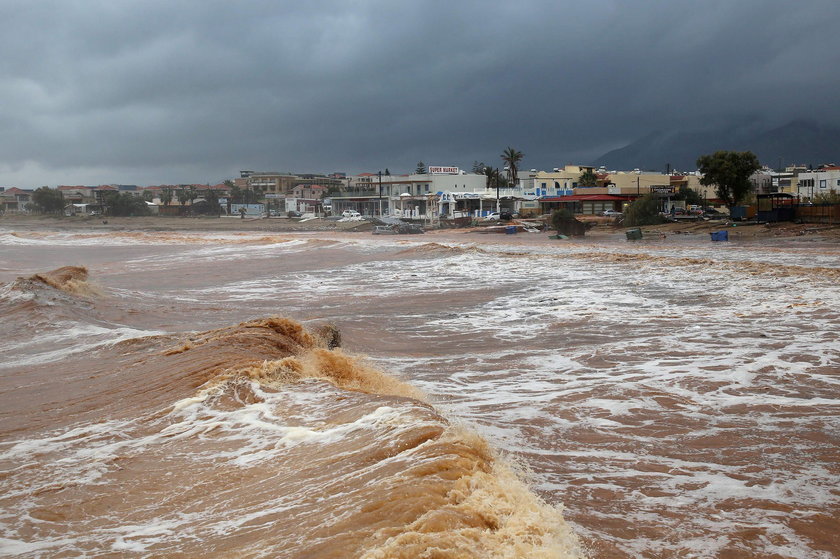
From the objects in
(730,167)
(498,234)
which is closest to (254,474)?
(498,234)

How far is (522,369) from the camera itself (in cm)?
934

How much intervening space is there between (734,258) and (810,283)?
10152mm

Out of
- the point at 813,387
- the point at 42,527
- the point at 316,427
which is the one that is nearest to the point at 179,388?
the point at 316,427

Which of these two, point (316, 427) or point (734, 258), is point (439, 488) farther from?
point (734, 258)

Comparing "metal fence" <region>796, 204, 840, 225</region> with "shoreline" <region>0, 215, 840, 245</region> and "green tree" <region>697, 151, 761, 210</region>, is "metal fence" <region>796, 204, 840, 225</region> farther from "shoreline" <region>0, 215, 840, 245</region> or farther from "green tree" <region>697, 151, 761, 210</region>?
"green tree" <region>697, 151, 761, 210</region>

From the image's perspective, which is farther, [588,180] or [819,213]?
[588,180]

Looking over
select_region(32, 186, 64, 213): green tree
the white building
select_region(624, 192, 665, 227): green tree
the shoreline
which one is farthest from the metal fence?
select_region(32, 186, 64, 213): green tree

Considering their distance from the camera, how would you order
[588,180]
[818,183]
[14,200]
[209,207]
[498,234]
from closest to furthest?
1. [498,234]
2. [818,183]
3. [588,180]
4. [209,207]
5. [14,200]

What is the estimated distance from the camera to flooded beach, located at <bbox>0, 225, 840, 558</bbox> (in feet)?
14.0

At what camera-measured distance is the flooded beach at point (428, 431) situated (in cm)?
427

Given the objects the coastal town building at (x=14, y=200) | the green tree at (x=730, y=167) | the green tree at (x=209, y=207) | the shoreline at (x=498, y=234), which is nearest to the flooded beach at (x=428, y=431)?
the shoreline at (x=498, y=234)

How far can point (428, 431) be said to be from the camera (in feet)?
17.2

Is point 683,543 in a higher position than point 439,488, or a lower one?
lower

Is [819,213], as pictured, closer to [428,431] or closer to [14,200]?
[428,431]
